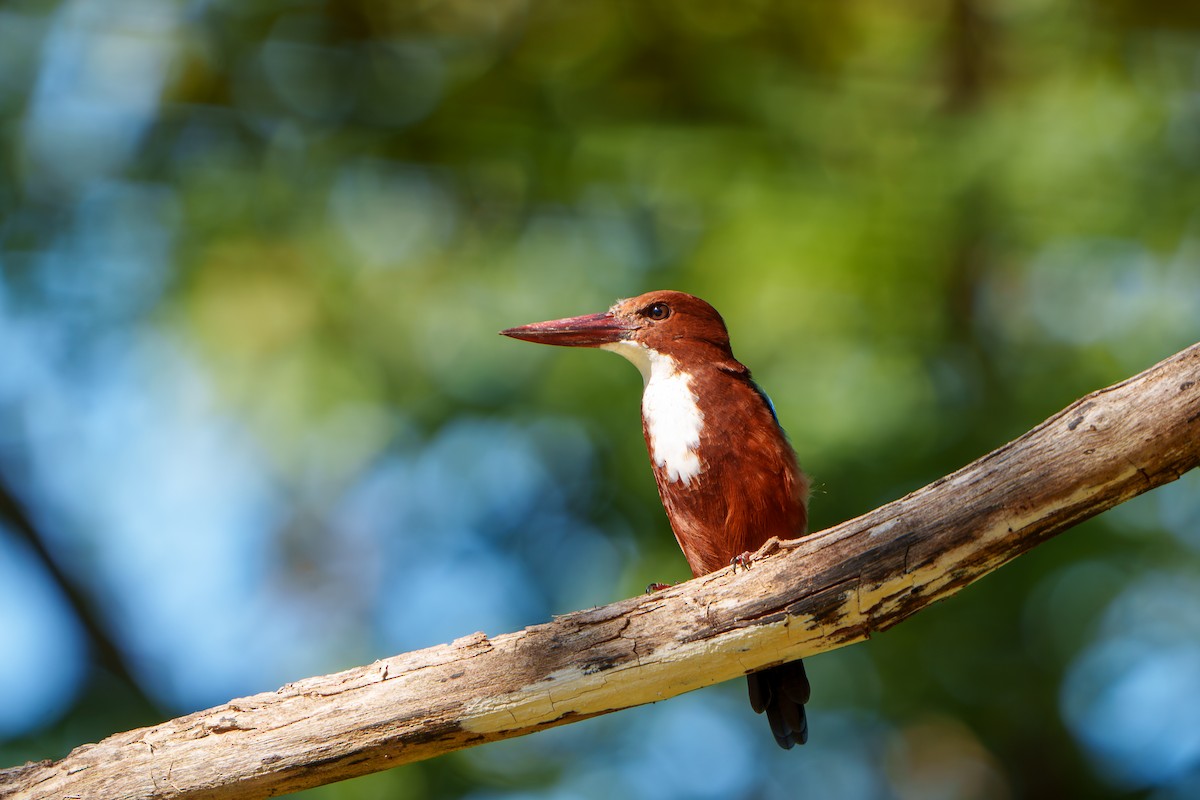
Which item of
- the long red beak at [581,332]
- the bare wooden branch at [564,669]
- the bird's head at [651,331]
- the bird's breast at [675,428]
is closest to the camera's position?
the bare wooden branch at [564,669]

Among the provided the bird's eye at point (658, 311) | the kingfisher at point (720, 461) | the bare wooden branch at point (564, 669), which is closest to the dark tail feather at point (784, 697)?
the kingfisher at point (720, 461)

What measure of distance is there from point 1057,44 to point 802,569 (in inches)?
204

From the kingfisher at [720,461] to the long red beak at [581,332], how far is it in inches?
6.3

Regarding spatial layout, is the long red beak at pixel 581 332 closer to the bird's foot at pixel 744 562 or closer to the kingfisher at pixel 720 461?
the kingfisher at pixel 720 461

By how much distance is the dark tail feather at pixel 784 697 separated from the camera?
11.7 feet

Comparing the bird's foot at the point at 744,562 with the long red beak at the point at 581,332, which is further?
the long red beak at the point at 581,332

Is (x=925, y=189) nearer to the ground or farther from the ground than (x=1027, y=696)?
farther from the ground

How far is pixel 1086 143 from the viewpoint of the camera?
19.5ft

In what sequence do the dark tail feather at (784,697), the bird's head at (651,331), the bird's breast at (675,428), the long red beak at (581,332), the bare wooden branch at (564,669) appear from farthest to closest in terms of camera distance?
1. the long red beak at (581,332)
2. the bird's head at (651,331)
3. the bird's breast at (675,428)
4. the dark tail feather at (784,697)
5. the bare wooden branch at (564,669)

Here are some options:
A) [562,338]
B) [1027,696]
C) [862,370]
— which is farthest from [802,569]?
[1027,696]

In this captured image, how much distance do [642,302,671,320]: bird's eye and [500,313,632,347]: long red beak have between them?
0.30 ft

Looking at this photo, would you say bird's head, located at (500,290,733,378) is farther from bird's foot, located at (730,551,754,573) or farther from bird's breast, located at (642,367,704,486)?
bird's foot, located at (730,551,754,573)

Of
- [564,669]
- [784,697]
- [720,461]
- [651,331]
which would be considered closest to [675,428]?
[720,461]

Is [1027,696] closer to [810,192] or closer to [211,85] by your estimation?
[810,192]
